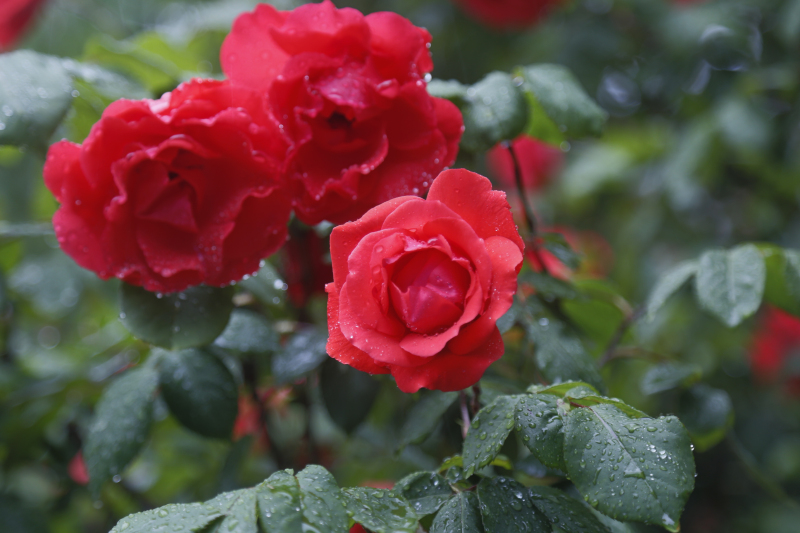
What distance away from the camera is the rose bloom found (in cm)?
173

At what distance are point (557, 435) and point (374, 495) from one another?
163 millimetres

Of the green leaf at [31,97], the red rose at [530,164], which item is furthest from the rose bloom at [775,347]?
the green leaf at [31,97]

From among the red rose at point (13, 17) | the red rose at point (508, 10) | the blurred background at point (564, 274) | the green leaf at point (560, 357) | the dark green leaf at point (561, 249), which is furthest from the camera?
the red rose at point (508, 10)

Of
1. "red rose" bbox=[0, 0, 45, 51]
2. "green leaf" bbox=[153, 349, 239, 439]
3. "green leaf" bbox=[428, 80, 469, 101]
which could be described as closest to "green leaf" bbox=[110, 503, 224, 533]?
"green leaf" bbox=[153, 349, 239, 439]

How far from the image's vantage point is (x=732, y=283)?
73cm

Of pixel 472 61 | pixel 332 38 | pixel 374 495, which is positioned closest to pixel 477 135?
pixel 332 38

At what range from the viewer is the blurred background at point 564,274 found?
878 mm

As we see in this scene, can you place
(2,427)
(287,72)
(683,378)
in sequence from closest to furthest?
(287,72) < (683,378) < (2,427)

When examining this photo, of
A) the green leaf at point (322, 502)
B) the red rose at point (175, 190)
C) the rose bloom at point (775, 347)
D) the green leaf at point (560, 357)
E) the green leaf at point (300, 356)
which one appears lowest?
the rose bloom at point (775, 347)

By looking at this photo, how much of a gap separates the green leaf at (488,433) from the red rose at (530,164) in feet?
4.24

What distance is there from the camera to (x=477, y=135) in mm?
687

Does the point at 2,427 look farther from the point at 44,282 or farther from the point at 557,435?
the point at 557,435

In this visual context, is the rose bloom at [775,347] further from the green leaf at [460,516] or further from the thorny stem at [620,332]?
the green leaf at [460,516]

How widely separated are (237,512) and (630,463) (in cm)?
31
